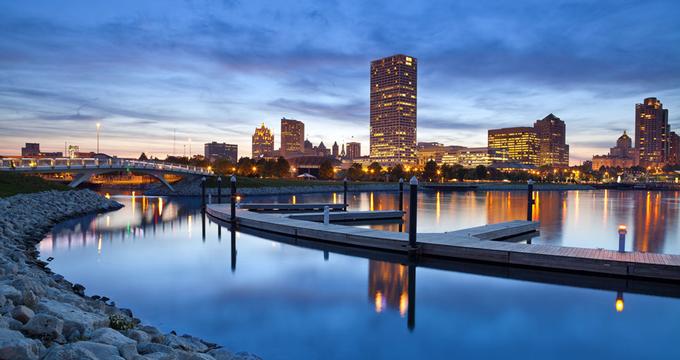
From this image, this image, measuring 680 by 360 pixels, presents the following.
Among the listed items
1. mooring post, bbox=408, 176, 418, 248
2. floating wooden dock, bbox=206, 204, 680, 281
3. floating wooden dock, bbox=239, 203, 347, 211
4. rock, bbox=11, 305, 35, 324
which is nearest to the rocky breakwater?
rock, bbox=11, 305, 35, 324

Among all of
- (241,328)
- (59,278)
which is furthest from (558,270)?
(59,278)

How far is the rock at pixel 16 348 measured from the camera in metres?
5.16

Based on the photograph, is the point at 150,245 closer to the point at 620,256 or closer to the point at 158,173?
the point at 620,256

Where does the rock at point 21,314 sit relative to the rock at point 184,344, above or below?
above

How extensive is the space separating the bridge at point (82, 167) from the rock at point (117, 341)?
42.5 metres

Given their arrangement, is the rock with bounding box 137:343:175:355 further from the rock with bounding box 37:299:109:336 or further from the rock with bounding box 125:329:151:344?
the rock with bounding box 37:299:109:336

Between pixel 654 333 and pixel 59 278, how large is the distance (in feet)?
50.8

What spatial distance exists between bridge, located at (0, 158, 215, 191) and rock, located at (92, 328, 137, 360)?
4253cm

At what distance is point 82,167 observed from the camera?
49.2 meters

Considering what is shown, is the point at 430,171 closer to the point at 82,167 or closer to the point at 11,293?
the point at 82,167

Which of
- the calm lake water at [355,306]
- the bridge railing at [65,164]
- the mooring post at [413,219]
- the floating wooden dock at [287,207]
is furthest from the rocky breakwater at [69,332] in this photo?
the bridge railing at [65,164]

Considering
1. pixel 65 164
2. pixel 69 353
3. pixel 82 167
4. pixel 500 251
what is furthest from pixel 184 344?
pixel 82 167

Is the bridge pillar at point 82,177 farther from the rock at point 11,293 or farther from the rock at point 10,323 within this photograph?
the rock at point 10,323

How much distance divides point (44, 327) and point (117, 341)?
0.99 metres
